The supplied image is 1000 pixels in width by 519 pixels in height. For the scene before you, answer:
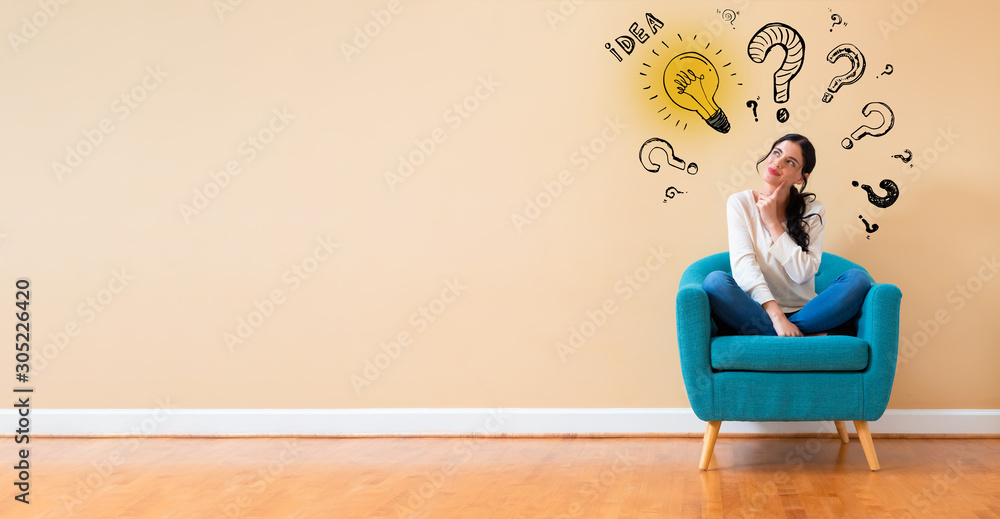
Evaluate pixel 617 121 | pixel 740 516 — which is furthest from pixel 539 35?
pixel 740 516

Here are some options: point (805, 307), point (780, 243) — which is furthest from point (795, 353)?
point (780, 243)

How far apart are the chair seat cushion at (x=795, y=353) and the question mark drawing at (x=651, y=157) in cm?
96

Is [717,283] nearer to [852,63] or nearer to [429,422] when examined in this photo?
[852,63]

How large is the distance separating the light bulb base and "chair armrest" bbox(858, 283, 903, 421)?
38.4 inches

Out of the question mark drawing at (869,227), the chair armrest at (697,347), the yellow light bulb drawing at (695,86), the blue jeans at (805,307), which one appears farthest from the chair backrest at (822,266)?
the yellow light bulb drawing at (695,86)

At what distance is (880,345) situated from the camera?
A: 90.9 inches

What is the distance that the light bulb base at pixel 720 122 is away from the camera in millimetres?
3043

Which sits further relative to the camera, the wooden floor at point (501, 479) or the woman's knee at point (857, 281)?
the woman's knee at point (857, 281)

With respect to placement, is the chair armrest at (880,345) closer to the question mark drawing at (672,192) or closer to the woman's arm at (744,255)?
the woman's arm at (744,255)

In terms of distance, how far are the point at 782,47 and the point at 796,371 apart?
1.41 metres

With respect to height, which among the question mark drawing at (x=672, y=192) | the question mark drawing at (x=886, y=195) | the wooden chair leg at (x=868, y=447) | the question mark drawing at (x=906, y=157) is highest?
the question mark drawing at (x=672, y=192)

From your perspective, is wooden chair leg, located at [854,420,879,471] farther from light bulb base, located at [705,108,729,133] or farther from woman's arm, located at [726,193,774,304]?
light bulb base, located at [705,108,729,133]

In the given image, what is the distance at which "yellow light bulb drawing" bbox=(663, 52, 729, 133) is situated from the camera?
3.05m

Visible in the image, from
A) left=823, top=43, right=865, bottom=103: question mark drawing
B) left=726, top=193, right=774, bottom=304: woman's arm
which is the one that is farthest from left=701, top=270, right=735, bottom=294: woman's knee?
left=823, top=43, right=865, bottom=103: question mark drawing
